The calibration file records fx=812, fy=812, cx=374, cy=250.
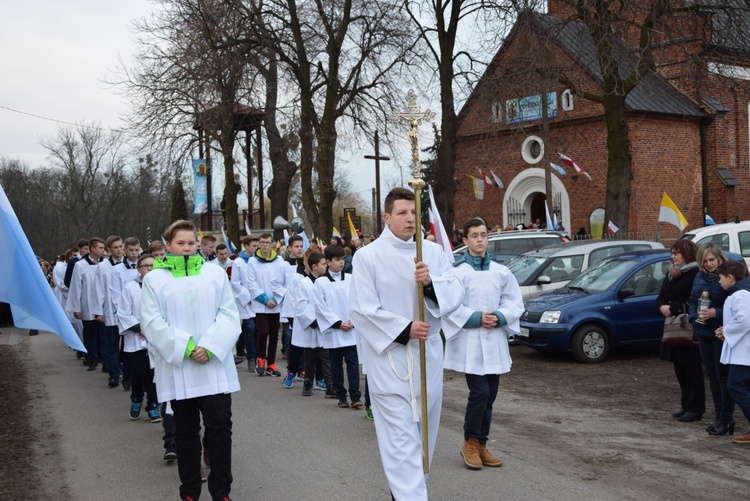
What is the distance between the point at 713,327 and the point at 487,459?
258cm

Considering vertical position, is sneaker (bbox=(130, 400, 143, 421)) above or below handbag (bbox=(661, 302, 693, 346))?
below

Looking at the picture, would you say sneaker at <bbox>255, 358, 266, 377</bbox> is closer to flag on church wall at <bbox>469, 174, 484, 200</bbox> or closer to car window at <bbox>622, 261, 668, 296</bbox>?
car window at <bbox>622, 261, 668, 296</bbox>

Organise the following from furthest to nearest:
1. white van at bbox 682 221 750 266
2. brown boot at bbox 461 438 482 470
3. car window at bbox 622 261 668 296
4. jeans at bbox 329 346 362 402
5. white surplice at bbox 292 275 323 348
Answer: white van at bbox 682 221 750 266
car window at bbox 622 261 668 296
white surplice at bbox 292 275 323 348
jeans at bbox 329 346 362 402
brown boot at bbox 461 438 482 470

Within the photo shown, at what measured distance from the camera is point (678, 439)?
290 inches

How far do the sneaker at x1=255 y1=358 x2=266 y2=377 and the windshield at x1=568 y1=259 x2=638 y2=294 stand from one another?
193 inches

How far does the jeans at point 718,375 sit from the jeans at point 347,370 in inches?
142

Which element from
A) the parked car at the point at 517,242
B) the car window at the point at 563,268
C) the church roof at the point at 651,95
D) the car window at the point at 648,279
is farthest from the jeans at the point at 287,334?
the church roof at the point at 651,95

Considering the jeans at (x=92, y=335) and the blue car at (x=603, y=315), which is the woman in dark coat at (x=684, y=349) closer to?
the blue car at (x=603, y=315)

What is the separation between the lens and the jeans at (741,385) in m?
6.89

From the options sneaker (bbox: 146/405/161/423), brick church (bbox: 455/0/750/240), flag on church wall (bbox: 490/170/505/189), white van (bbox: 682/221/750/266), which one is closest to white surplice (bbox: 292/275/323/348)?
sneaker (bbox: 146/405/161/423)

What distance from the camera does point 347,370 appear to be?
30.3 feet

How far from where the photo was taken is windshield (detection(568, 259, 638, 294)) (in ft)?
40.4

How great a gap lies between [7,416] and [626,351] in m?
9.03

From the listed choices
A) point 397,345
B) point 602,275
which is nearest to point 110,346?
point 602,275
